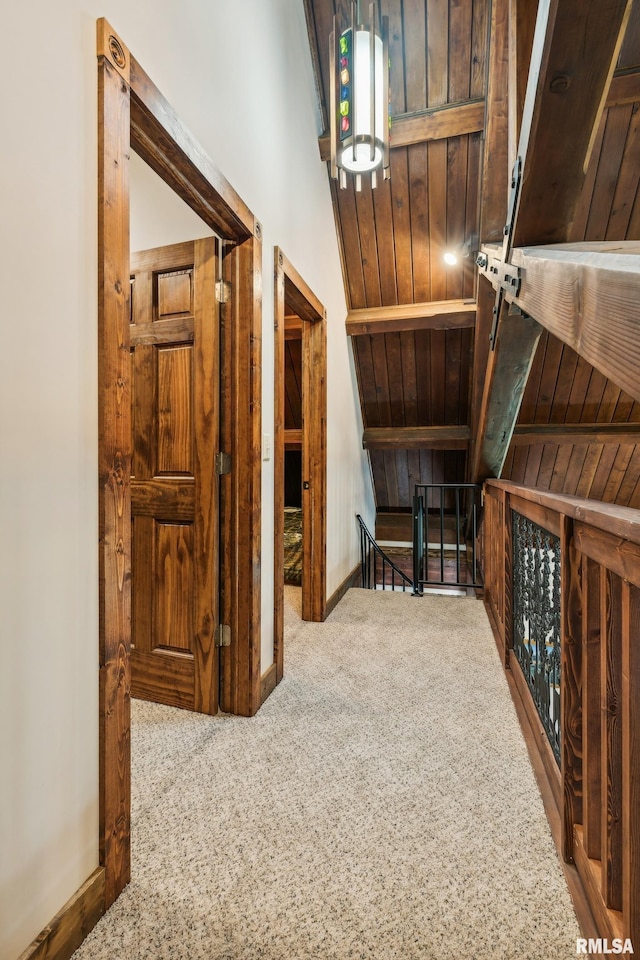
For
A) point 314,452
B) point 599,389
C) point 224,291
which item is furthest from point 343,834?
point 599,389

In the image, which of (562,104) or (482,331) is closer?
(562,104)

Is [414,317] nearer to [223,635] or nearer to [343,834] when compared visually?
[223,635]

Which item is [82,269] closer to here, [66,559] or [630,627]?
[66,559]

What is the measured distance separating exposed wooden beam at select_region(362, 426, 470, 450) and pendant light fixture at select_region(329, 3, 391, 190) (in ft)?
11.6

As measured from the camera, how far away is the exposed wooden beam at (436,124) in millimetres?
3160

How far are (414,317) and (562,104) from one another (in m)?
2.82

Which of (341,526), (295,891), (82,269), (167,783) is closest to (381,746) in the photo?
(295,891)

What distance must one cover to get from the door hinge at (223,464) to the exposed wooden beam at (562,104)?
152cm

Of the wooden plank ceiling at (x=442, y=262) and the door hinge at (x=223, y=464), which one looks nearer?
the door hinge at (x=223, y=464)

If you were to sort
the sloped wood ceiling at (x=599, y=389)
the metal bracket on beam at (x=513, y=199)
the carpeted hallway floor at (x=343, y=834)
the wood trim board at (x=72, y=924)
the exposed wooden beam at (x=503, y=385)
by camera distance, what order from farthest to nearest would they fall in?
1. the sloped wood ceiling at (x=599, y=389)
2. the exposed wooden beam at (x=503, y=385)
3. the metal bracket on beam at (x=513, y=199)
4. the carpeted hallway floor at (x=343, y=834)
5. the wood trim board at (x=72, y=924)

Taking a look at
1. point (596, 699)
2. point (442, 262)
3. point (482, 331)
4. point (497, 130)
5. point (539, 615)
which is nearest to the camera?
point (596, 699)

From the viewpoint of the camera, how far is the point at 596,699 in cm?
109

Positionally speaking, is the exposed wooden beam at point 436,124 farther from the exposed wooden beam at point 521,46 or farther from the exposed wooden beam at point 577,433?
the exposed wooden beam at point 577,433

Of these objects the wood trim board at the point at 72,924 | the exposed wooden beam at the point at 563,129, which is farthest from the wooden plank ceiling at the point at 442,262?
the wood trim board at the point at 72,924
